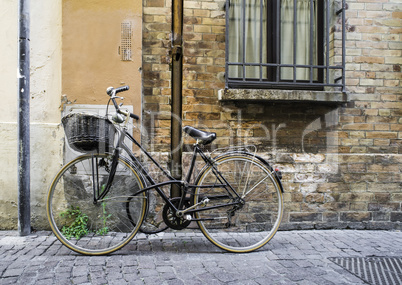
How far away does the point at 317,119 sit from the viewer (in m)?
3.87

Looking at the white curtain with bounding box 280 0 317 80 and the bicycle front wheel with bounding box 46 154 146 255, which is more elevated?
the white curtain with bounding box 280 0 317 80

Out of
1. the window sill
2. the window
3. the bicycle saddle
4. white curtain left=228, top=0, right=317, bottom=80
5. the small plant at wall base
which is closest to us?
the bicycle saddle

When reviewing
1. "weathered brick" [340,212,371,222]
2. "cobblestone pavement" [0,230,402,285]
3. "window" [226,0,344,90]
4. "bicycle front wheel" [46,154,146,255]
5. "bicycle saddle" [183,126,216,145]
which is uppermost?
"window" [226,0,344,90]

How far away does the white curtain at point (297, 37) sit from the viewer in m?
4.04

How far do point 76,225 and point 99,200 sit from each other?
664 millimetres

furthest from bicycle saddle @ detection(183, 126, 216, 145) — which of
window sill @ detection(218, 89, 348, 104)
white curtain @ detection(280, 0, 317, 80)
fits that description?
white curtain @ detection(280, 0, 317, 80)

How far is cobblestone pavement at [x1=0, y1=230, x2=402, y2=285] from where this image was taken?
2441 mm

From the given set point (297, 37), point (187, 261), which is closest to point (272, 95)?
point (297, 37)

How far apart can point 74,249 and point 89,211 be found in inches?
16.7

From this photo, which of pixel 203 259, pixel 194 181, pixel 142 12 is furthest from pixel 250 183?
pixel 142 12

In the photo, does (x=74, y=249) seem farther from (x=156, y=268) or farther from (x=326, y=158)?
(x=326, y=158)

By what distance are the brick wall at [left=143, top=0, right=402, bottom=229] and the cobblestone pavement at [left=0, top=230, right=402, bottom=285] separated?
486mm

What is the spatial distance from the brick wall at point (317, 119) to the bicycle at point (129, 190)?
2.10 ft

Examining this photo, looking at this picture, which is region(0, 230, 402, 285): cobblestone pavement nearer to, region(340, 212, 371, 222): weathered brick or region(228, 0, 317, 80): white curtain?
region(340, 212, 371, 222): weathered brick
